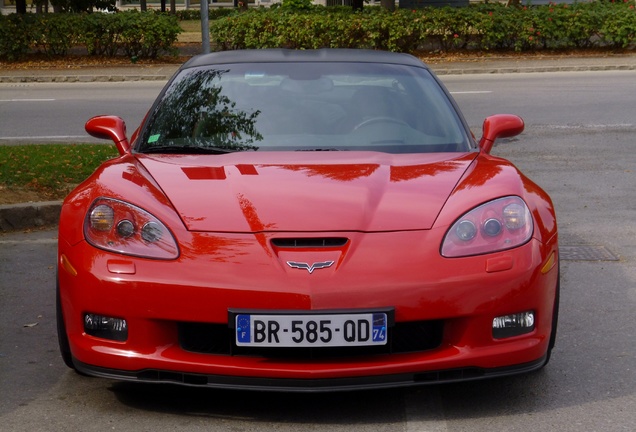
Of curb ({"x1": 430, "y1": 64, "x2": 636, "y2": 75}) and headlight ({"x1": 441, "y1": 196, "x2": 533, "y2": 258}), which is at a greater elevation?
headlight ({"x1": 441, "y1": 196, "x2": 533, "y2": 258})

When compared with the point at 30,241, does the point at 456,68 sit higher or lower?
lower

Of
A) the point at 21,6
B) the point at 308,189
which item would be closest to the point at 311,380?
the point at 308,189

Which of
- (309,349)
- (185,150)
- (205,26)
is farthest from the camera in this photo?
(205,26)

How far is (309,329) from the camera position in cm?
407

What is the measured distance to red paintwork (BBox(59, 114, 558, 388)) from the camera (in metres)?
4.11

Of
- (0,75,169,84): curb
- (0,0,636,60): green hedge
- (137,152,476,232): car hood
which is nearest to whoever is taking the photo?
(137,152,476,232): car hood

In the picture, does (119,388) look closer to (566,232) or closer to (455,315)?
(455,315)

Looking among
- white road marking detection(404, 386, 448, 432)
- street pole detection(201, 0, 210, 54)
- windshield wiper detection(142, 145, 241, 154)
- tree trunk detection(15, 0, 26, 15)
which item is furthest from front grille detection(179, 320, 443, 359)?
tree trunk detection(15, 0, 26, 15)

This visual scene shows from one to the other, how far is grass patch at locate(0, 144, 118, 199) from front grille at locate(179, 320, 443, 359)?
5.13 metres

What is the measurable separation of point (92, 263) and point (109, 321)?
0.23 meters

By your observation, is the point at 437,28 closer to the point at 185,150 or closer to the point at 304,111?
the point at 304,111

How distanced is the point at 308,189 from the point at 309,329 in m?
0.71

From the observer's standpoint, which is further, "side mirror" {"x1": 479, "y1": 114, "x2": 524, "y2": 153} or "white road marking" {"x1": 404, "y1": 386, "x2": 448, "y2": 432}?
"side mirror" {"x1": 479, "y1": 114, "x2": 524, "y2": 153}

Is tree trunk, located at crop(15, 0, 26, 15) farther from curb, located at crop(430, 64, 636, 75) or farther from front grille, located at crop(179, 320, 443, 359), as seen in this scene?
front grille, located at crop(179, 320, 443, 359)
